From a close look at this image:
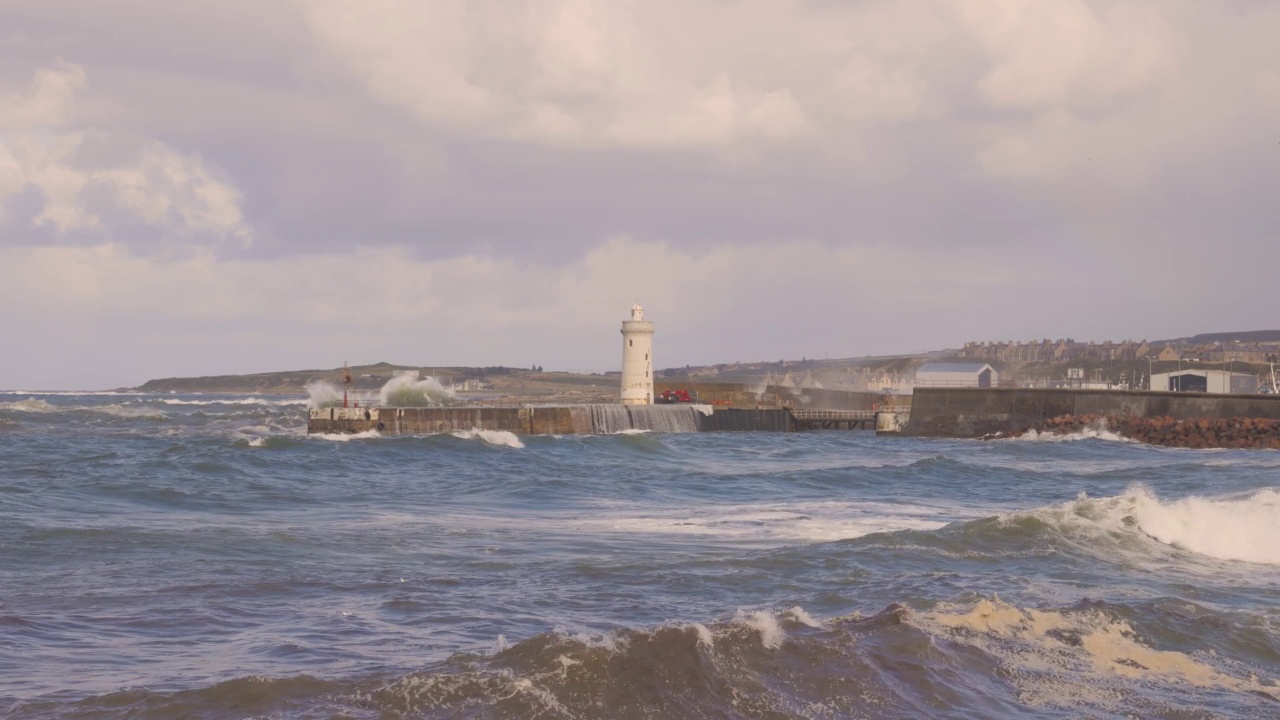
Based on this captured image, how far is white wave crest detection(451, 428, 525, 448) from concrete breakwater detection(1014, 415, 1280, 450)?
17368 millimetres

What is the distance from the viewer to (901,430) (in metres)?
45.1

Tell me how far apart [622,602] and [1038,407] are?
35.4 meters

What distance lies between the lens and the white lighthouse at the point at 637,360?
152 feet

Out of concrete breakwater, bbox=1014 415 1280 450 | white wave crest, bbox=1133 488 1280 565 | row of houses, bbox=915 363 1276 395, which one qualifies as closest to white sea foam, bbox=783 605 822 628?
white wave crest, bbox=1133 488 1280 565

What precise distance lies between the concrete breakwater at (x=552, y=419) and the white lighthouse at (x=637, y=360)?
6.01 feet

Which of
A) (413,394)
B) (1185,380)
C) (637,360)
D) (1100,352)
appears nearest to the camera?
(637,360)

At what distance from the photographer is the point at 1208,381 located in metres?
48.2

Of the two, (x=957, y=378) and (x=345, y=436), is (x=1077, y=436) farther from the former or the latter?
(x=957, y=378)

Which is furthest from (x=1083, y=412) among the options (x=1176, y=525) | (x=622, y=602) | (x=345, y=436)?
(x=622, y=602)

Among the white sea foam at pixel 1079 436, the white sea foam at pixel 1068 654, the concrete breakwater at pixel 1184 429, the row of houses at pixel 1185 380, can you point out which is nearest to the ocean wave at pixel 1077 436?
the white sea foam at pixel 1079 436

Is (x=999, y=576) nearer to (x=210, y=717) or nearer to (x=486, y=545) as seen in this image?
(x=486, y=545)

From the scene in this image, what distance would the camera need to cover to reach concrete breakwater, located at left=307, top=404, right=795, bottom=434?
121 ft

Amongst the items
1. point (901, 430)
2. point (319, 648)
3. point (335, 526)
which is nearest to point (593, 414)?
point (901, 430)

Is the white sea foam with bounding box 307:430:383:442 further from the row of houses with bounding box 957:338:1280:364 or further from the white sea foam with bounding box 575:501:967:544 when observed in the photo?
the row of houses with bounding box 957:338:1280:364
